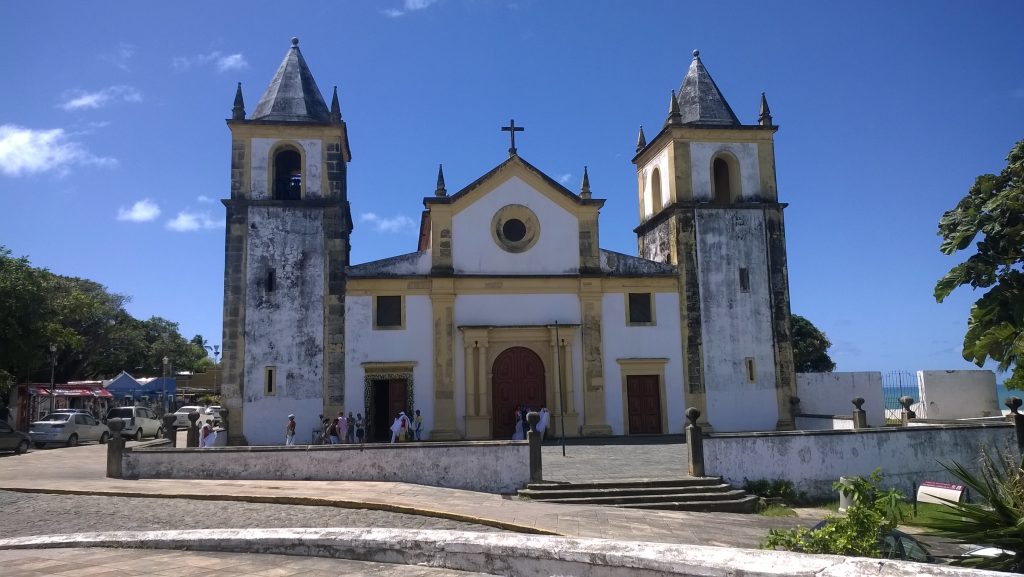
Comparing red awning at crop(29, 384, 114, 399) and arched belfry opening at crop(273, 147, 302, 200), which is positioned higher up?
arched belfry opening at crop(273, 147, 302, 200)

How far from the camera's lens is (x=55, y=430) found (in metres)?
26.1

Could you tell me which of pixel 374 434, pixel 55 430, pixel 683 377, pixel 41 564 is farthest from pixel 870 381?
pixel 55 430

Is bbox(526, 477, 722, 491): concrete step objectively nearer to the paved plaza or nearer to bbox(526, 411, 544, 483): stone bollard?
bbox(526, 411, 544, 483): stone bollard

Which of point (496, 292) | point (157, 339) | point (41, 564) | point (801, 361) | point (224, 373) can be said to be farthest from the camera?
point (157, 339)

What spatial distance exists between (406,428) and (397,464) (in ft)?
21.6

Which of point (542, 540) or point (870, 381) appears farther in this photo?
point (870, 381)

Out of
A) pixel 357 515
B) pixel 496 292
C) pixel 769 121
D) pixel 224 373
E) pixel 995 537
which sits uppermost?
pixel 769 121

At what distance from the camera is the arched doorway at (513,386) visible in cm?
2355

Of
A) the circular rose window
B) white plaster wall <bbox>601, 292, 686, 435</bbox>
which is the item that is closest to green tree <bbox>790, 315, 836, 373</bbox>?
white plaster wall <bbox>601, 292, 686, 435</bbox>

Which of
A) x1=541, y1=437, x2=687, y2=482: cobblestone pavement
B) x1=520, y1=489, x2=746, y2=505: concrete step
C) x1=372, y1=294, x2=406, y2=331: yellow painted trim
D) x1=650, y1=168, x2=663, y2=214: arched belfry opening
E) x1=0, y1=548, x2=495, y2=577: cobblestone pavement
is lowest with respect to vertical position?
x1=520, y1=489, x2=746, y2=505: concrete step

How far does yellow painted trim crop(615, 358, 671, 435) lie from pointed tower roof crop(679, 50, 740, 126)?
8.18m

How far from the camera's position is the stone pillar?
75.1 ft

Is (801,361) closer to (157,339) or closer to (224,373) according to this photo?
(224,373)

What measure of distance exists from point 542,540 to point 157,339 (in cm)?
5971
